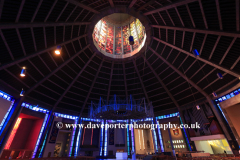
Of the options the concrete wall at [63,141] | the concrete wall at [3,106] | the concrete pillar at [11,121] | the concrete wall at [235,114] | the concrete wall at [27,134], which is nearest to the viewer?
the concrete wall at [3,106]

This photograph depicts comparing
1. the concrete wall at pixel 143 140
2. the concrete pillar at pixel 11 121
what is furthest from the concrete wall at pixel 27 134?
the concrete wall at pixel 143 140

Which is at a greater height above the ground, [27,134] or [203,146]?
[27,134]

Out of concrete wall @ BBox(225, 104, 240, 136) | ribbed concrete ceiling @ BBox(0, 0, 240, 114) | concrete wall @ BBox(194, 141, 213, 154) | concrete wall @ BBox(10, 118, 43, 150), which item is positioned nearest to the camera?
ribbed concrete ceiling @ BBox(0, 0, 240, 114)

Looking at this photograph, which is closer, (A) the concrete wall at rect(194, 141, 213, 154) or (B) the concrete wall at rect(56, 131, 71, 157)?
(A) the concrete wall at rect(194, 141, 213, 154)

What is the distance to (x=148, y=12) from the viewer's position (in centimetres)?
1750

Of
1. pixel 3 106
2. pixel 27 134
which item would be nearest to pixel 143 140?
pixel 27 134

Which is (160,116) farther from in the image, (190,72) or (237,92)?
(237,92)

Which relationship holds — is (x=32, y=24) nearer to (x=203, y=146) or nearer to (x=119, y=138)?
(x=119, y=138)

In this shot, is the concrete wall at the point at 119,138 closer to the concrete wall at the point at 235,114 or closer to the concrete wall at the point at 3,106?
the concrete wall at the point at 235,114

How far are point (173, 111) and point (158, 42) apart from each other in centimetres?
1902

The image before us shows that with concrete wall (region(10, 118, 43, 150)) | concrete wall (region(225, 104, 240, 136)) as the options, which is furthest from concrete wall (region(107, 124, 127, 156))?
concrete wall (region(225, 104, 240, 136))

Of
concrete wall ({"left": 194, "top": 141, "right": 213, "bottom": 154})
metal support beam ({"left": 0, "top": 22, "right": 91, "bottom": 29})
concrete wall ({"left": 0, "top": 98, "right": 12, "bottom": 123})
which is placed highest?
metal support beam ({"left": 0, "top": 22, "right": 91, "bottom": 29})

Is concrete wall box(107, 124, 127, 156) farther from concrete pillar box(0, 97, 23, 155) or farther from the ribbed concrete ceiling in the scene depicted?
concrete pillar box(0, 97, 23, 155)

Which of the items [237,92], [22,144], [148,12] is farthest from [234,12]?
[22,144]
